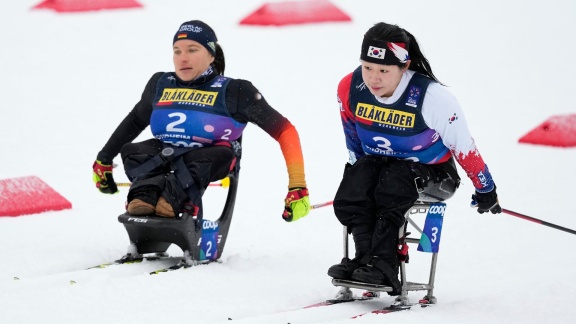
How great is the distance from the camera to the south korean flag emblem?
5340mm

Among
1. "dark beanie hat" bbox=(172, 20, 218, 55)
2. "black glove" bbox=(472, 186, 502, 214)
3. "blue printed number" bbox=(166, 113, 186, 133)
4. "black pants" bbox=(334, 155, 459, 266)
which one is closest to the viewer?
"black pants" bbox=(334, 155, 459, 266)

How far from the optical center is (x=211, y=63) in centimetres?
667

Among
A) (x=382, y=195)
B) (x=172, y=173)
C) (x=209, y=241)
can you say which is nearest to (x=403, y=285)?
(x=382, y=195)

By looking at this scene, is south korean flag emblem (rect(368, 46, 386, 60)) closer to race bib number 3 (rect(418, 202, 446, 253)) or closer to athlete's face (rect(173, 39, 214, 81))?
race bib number 3 (rect(418, 202, 446, 253))

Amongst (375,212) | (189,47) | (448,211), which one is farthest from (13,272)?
(448,211)

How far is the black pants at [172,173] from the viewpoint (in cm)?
614

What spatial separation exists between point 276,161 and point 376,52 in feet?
13.9

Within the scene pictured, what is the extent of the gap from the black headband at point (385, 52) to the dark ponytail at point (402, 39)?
24 mm

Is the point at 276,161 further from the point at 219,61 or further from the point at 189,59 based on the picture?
the point at 189,59

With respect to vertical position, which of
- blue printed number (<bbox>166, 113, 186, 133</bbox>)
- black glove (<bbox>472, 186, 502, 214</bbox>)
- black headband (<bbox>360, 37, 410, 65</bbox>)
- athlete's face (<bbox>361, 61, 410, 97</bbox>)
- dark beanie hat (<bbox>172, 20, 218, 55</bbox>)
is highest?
dark beanie hat (<bbox>172, 20, 218, 55</bbox>)

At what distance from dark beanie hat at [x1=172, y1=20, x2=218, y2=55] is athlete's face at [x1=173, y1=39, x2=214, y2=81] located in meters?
0.03

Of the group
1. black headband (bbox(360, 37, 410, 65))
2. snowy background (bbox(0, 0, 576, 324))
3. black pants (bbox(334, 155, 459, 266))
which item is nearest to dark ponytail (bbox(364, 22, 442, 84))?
black headband (bbox(360, 37, 410, 65))

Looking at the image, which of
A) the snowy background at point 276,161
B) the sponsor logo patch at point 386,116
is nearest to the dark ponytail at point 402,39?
the sponsor logo patch at point 386,116

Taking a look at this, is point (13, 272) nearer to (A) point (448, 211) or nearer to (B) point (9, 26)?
(A) point (448, 211)
